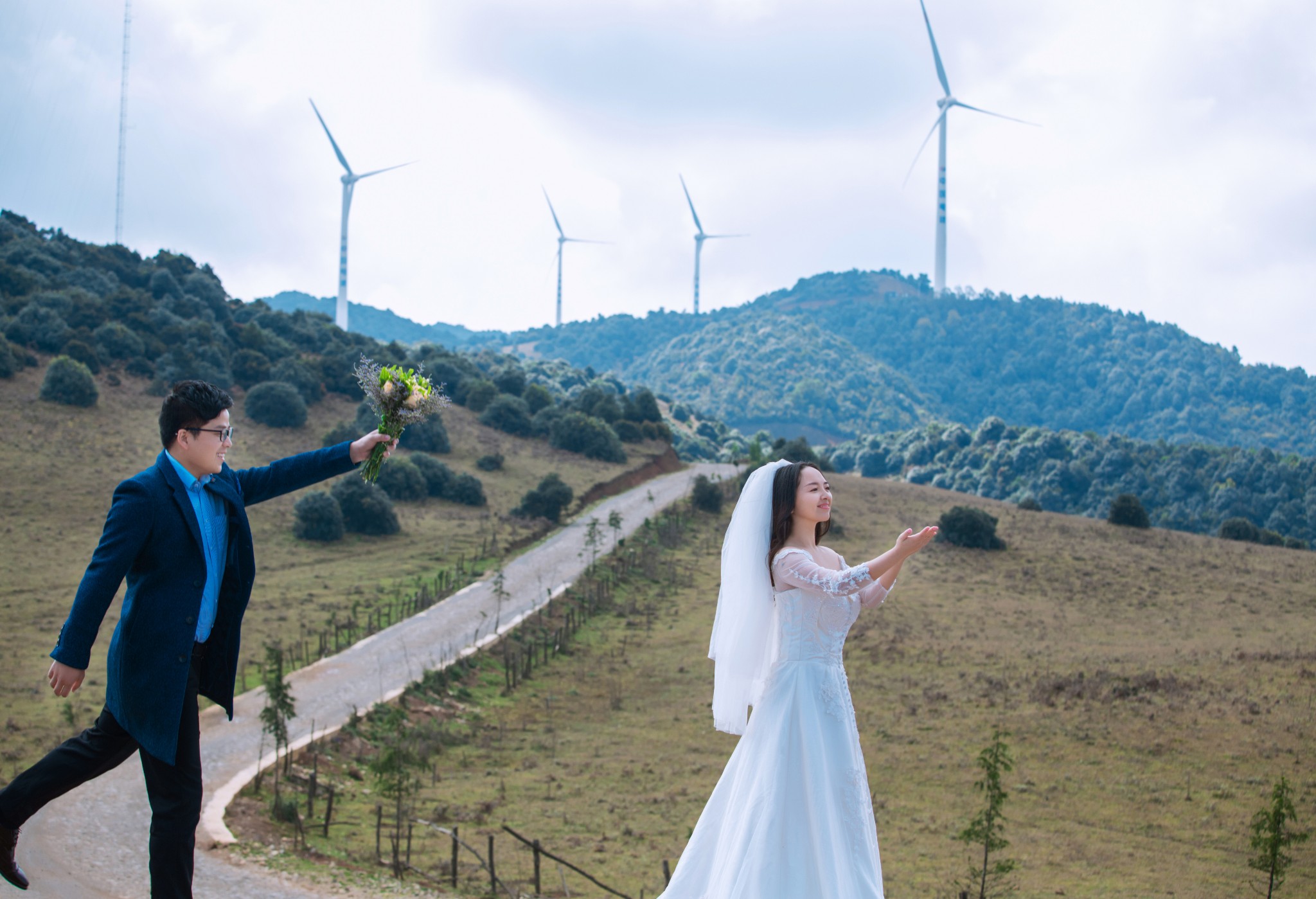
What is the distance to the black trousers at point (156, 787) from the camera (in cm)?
438

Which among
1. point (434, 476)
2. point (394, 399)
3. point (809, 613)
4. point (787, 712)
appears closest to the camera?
point (394, 399)

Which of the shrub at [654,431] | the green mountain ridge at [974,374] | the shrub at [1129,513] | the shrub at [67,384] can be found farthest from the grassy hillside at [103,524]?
the green mountain ridge at [974,374]

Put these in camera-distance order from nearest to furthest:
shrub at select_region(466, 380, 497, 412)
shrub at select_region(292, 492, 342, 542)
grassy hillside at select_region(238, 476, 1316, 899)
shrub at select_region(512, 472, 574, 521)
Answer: grassy hillside at select_region(238, 476, 1316, 899), shrub at select_region(292, 492, 342, 542), shrub at select_region(512, 472, 574, 521), shrub at select_region(466, 380, 497, 412)

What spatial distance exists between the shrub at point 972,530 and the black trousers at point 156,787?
38937mm

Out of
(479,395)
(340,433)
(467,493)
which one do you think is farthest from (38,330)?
(479,395)

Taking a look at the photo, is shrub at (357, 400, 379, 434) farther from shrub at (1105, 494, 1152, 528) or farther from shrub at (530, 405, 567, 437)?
shrub at (1105, 494, 1152, 528)

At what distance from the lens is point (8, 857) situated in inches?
176

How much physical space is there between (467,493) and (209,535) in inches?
1703

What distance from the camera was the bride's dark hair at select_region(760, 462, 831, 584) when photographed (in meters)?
5.79

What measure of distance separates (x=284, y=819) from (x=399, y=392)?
942 cm

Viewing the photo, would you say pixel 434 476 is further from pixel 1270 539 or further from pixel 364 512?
pixel 1270 539

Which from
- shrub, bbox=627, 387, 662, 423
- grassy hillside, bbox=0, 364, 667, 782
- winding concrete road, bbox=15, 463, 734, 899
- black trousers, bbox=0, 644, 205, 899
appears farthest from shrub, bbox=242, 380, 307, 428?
black trousers, bbox=0, 644, 205, 899

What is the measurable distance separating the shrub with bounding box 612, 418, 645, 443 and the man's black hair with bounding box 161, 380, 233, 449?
205 ft

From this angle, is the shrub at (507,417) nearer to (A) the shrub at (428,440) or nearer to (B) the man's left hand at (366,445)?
(A) the shrub at (428,440)
